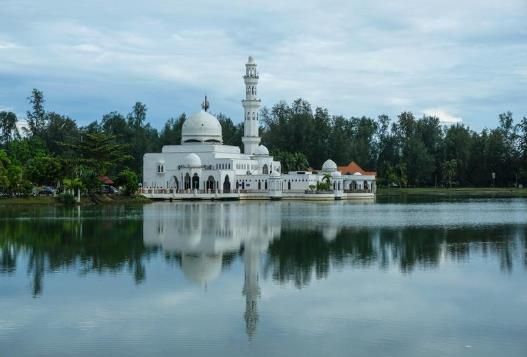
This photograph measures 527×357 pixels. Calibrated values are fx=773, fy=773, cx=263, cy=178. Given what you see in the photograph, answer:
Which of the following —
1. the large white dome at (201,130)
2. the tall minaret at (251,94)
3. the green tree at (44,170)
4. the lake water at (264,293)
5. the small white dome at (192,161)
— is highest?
the tall minaret at (251,94)

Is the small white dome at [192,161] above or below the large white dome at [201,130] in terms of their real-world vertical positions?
below

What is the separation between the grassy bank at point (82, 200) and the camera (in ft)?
186

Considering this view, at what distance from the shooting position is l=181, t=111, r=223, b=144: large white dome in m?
82.0

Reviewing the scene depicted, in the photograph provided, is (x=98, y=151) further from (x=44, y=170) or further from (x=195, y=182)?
(x=195, y=182)

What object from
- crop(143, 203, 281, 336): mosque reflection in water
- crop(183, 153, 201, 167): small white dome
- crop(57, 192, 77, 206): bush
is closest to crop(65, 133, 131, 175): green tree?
crop(57, 192, 77, 206): bush

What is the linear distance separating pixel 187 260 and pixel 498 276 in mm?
9016

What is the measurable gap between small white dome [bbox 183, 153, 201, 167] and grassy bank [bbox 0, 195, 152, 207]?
11.6 meters

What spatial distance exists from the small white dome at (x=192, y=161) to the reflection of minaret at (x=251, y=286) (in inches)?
1991

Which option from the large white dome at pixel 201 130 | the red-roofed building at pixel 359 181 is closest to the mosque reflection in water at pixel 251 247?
the large white dome at pixel 201 130

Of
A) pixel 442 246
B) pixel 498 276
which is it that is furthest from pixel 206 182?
pixel 498 276

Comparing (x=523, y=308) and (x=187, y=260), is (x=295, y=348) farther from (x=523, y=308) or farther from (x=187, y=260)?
(x=187, y=260)

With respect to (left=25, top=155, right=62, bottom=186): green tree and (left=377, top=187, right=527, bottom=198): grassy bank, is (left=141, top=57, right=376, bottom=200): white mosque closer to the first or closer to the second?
(left=377, top=187, right=527, bottom=198): grassy bank

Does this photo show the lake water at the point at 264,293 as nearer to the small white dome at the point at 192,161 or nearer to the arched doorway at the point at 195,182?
the small white dome at the point at 192,161

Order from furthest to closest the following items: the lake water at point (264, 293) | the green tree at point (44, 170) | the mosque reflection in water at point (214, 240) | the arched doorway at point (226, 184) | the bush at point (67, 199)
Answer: the arched doorway at point (226, 184) < the green tree at point (44, 170) < the bush at point (67, 199) < the mosque reflection in water at point (214, 240) < the lake water at point (264, 293)
